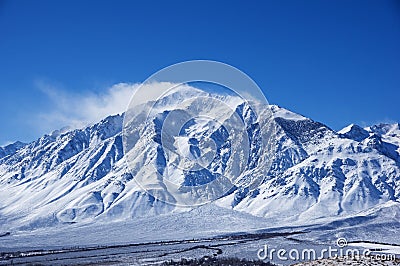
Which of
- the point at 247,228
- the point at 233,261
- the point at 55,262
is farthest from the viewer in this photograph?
the point at 247,228

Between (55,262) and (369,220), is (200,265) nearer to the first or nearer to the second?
(55,262)

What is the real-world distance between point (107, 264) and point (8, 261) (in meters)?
28.3

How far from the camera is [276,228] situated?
183875 mm

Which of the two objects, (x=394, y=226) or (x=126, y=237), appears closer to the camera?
(x=394, y=226)

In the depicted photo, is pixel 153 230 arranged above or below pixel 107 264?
above

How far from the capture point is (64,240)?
584 ft

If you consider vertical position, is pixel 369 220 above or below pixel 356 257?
above

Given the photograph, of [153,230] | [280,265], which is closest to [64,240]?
[153,230]

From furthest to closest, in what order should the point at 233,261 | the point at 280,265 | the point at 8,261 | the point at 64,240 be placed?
1. the point at 64,240
2. the point at 8,261
3. the point at 233,261
4. the point at 280,265

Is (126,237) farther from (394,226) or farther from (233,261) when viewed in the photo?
(233,261)

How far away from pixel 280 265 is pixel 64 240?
124967mm

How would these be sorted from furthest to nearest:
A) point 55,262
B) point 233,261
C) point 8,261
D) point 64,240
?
point 64,240, point 8,261, point 55,262, point 233,261

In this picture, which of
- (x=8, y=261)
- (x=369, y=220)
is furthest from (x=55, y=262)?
(x=369, y=220)

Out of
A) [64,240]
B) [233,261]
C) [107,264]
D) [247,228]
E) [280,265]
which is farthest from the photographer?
[247,228]
